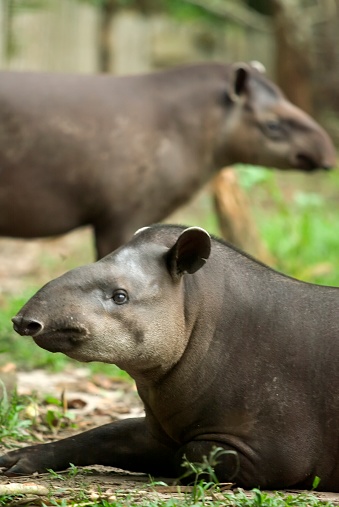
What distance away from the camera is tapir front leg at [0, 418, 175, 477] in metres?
5.07

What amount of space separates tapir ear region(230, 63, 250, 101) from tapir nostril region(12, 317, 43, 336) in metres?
5.22

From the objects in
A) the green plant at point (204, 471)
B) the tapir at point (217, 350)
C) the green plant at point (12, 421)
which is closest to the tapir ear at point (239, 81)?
the green plant at point (12, 421)

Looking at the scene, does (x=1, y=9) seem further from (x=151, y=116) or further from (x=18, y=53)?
(x=151, y=116)

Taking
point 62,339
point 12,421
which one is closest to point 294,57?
point 12,421

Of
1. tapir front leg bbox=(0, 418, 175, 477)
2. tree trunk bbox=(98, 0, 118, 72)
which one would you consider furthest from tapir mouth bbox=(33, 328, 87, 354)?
tree trunk bbox=(98, 0, 118, 72)

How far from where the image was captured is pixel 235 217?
38.1 feet

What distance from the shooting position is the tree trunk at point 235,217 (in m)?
11.6

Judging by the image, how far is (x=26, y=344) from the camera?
26.8 ft

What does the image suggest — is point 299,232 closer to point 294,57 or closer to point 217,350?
point 294,57

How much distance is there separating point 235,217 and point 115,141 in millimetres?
3094

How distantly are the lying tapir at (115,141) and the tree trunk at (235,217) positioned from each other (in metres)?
2.04

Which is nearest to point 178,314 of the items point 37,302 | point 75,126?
point 37,302

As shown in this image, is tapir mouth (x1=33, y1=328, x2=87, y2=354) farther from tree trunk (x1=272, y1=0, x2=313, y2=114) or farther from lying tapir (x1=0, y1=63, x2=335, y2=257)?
tree trunk (x1=272, y1=0, x2=313, y2=114)

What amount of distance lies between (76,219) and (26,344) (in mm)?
1193
